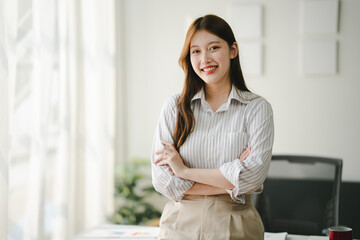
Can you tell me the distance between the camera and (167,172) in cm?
158

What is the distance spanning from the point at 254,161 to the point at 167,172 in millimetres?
342

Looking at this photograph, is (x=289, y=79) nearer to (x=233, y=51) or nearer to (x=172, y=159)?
(x=233, y=51)

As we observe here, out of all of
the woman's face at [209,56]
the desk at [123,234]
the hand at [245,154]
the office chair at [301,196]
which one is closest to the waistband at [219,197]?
the hand at [245,154]

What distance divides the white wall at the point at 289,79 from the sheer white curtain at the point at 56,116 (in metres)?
0.41

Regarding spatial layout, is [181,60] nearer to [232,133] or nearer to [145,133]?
[232,133]

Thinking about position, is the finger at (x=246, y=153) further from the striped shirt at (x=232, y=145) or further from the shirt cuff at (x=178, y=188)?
the shirt cuff at (x=178, y=188)

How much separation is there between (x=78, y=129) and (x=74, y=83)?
0.35m

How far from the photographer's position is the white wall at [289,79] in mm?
3266

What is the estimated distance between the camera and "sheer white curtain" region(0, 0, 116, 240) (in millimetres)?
2283

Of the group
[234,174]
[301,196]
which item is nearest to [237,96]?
[234,174]

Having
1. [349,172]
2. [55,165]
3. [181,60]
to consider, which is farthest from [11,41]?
[349,172]

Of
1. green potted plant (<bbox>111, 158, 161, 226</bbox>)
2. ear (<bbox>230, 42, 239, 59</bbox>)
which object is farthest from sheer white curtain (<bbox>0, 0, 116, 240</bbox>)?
ear (<bbox>230, 42, 239, 59</bbox>)

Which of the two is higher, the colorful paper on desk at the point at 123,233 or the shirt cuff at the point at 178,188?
the shirt cuff at the point at 178,188

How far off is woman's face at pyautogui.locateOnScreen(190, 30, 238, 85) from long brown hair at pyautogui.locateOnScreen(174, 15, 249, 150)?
2 centimetres
